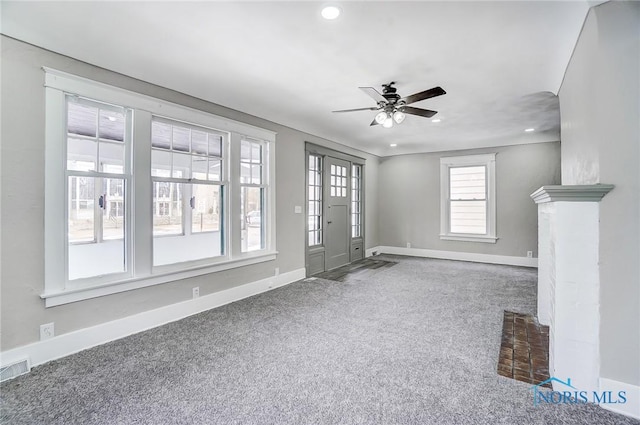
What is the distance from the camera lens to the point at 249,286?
4176 mm

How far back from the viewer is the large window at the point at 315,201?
5473 mm

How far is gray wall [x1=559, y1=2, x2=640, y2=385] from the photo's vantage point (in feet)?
5.94

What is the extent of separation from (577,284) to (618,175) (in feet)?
2.40

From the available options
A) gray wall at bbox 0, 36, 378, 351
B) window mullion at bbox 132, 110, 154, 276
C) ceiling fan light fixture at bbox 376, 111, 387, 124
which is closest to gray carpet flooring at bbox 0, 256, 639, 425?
gray wall at bbox 0, 36, 378, 351

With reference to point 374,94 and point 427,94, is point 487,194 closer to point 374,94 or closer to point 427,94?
point 427,94

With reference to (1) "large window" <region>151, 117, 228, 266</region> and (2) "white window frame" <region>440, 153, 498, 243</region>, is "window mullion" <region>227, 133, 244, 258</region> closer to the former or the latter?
(1) "large window" <region>151, 117, 228, 266</region>

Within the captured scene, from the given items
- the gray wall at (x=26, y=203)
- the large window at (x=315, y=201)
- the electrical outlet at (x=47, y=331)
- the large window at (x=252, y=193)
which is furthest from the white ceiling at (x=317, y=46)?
the electrical outlet at (x=47, y=331)

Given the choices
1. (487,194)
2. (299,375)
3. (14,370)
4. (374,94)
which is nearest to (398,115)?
(374,94)

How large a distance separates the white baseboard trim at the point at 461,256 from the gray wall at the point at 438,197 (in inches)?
3.6

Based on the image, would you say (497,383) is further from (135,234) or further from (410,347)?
(135,234)

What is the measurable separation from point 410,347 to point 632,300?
1533 mm

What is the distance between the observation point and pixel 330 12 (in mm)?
2049

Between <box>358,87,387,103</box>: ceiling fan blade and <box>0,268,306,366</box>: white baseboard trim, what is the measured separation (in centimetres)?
292

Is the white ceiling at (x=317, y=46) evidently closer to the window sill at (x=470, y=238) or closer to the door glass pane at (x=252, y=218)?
the door glass pane at (x=252, y=218)
